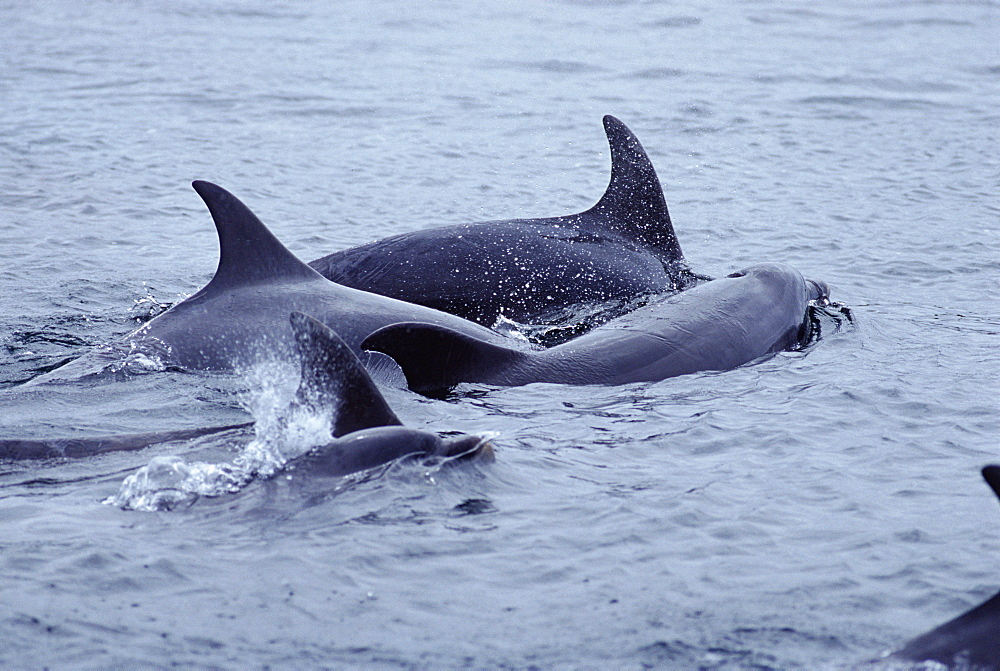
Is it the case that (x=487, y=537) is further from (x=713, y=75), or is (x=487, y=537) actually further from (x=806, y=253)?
(x=713, y=75)

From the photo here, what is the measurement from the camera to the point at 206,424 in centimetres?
743

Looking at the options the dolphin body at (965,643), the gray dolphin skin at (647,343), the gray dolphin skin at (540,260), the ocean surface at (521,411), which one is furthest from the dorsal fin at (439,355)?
the dolphin body at (965,643)

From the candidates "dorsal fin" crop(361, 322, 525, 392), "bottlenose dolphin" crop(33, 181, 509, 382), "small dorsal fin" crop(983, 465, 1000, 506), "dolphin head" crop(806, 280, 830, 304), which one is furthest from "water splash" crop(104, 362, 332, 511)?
"dolphin head" crop(806, 280, 830, 304)

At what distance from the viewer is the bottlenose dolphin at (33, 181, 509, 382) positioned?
8.22 m

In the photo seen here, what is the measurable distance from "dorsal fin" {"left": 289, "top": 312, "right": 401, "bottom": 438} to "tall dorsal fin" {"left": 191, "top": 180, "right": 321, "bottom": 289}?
2.26 meters

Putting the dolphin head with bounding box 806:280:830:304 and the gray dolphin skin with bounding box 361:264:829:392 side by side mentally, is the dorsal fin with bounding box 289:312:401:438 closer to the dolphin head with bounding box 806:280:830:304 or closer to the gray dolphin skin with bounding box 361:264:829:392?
the gray dolphin skin with bounding box 361:264:829:392

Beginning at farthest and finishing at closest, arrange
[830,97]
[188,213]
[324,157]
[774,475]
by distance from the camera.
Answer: [830,97]
[324,157]
[188,213]
[774,475]

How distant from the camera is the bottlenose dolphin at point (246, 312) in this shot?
8.22 meters

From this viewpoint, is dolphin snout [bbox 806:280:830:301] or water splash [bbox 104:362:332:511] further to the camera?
dolphin snout [bbox 806:280:830:301]

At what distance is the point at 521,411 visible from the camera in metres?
7.48

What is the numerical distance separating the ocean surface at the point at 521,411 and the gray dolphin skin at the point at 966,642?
49 centimetres

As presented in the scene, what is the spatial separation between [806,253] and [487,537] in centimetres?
765

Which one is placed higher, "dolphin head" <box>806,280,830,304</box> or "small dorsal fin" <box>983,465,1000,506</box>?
"small dorsal fin" <box>983,465,1000,506</box>

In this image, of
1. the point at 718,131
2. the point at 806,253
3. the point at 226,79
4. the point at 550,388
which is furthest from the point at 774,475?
the point at 226,79
